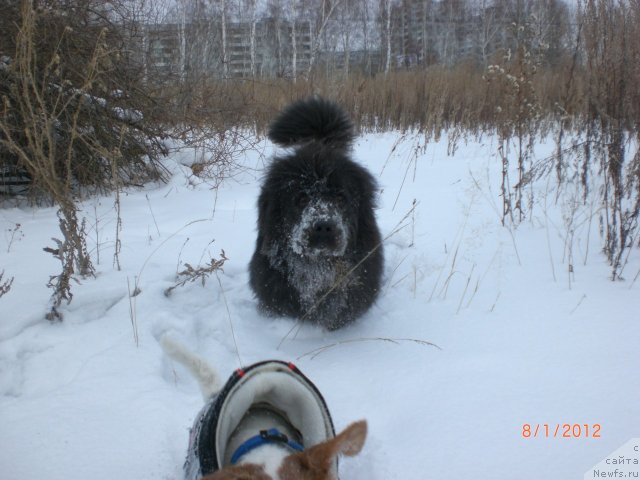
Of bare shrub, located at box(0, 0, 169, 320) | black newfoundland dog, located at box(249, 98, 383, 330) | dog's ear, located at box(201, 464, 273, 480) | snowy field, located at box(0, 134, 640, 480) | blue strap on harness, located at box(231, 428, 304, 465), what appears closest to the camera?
dog's ear, located at box(201, 464, 273, 480)

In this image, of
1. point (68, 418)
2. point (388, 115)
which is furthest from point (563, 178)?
point (388, 115)

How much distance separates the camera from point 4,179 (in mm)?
4262

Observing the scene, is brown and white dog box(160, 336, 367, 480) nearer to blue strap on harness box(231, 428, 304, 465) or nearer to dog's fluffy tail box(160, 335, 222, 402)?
blue strap on harness box(231, 428, 304, 465)

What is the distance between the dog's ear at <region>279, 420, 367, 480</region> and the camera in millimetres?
987

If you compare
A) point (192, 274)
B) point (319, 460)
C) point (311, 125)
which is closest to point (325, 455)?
point (319, 460)

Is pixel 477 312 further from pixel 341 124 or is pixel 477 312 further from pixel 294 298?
pixel 341 124

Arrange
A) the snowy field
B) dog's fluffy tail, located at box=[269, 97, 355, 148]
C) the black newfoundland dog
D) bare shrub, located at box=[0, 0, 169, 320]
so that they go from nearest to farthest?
the snowy field → the black newfoundland dog → dog's fluffy tail, located at box=[269, 97, 355, 148] → bare shrub, located at box=[0, 0, 169, 320]

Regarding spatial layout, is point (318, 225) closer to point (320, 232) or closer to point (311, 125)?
point (320, 232)

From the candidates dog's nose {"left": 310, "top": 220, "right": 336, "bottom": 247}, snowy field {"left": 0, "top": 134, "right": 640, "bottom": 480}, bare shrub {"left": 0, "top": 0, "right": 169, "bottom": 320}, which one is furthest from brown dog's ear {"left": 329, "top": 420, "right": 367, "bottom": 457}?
bare shrub {"left": 0, "top": 0, "right": 169, "bottom": 320}

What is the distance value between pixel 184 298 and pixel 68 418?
1.01m

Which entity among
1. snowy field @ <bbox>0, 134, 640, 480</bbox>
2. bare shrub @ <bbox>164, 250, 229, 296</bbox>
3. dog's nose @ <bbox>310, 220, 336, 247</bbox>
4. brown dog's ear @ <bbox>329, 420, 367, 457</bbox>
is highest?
dog's nose @ <bbox>310, 220, 336, 247</bbox>

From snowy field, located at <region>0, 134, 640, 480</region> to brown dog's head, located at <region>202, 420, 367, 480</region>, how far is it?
0.67 metres

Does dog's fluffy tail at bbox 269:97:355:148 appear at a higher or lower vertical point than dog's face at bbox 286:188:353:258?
higher

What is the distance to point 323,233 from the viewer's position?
240 centimetres
